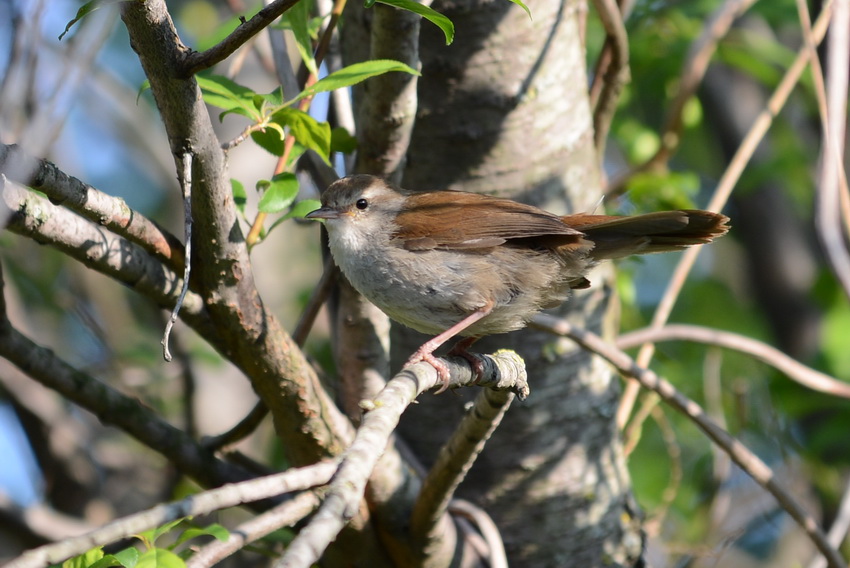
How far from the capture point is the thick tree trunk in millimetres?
2908

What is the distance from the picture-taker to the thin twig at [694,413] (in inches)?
118

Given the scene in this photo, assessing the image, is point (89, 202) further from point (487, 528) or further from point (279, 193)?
point (487, 528)

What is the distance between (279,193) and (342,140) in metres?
0.59

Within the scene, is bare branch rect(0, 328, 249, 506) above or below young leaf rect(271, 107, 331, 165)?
below

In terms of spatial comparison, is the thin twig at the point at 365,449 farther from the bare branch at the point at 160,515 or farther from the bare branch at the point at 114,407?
the bare branch at the point at 114,407

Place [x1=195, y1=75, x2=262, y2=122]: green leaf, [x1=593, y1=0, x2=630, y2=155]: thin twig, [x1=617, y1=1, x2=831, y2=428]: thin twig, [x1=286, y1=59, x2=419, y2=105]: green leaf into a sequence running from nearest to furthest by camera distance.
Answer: [x1=286, y1=59, x2=419, y2=105]: green leaf, [x1=195, y1=75, x2=262, y2=122]: green leaf, [x1=593, y1=0, x2=630, y2=155]: thin twig, [x1=617, y1=1, x2=831, y2=428]: thin twig

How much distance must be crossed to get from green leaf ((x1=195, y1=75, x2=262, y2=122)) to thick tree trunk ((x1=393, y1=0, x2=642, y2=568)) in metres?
0.85

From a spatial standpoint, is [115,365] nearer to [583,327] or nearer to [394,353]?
[394,353]

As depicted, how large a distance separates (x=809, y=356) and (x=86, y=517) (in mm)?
4648

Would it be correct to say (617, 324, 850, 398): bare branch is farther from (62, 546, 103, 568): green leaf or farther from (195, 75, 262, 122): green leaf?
(62, 546, 103, 568): green leaf

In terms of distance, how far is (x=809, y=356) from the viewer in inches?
227

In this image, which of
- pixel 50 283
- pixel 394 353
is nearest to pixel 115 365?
pixel 50 283

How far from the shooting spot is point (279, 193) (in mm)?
2273

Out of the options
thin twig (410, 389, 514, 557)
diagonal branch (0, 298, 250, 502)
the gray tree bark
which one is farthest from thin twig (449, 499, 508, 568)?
diagonal branch (0, 298, 250, 502)
